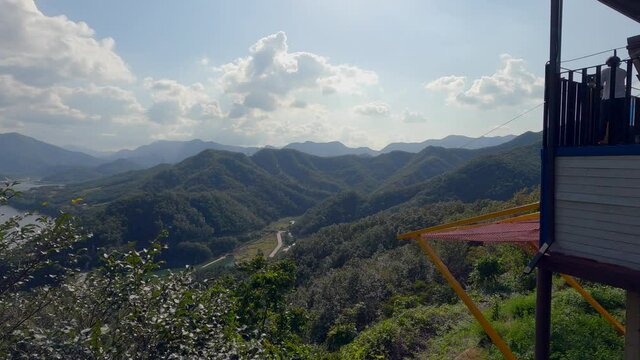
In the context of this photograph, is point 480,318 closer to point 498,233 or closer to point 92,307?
point 498,233

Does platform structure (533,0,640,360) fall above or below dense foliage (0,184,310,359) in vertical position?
above

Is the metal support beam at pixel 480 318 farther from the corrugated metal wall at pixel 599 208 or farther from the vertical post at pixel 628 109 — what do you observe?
the vertical post at pixel 628 109

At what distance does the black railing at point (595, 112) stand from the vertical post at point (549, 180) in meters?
0.03

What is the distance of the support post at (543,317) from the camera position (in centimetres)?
374

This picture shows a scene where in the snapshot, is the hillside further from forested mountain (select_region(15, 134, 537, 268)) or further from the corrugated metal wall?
the corrugated metal wall

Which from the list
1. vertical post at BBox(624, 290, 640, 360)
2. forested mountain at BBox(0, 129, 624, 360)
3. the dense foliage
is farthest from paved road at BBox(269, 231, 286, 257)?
vertical post at BBox(624, 290, 640, 360)

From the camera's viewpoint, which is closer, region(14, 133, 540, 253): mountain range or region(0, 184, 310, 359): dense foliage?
region(0, 184, 310, 359): dense foliage

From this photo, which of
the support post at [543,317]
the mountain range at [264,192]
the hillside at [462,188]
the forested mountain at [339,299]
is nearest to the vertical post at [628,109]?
the support post at [543,317]

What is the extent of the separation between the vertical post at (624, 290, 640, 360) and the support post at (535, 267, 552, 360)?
1.93 ft

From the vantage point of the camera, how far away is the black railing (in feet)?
10.9

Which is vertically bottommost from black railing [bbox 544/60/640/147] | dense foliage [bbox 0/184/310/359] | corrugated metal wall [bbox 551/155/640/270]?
dense foliage [bbox 0/184/310/359]

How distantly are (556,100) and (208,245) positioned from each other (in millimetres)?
80740

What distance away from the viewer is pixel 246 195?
125 meters

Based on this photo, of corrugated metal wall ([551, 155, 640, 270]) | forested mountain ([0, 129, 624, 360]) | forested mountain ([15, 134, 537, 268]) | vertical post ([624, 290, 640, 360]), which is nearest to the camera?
corrugated metal wall ([551, 155, 640, 270])
